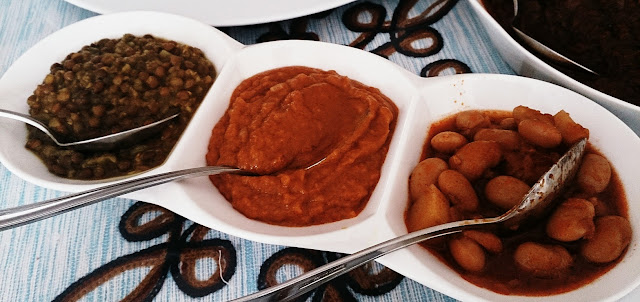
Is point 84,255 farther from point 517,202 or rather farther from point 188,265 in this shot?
point 517,202

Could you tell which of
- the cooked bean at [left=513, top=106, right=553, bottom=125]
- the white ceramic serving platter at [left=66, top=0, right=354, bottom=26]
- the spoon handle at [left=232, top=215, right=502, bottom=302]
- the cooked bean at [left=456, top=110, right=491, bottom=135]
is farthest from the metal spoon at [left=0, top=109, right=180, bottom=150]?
Answer: the cooked bean at [left=513, top=106, right=553, bottom=125]

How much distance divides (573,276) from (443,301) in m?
0.31

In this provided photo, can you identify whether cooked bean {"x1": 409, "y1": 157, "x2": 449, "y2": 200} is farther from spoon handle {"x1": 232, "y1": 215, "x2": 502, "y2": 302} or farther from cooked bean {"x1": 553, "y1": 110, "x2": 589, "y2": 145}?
cooked bean {"x1": 553, "y1": 110, "x2": 589, "y2": 145}

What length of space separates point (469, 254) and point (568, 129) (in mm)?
471

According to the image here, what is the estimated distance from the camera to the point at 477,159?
4.00 feet

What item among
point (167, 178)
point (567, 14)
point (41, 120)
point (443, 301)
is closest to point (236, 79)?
point (167, 178)

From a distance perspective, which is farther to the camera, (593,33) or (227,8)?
(227,8)

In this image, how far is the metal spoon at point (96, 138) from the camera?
1.40 meters

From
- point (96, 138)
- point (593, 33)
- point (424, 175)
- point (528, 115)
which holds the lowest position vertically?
point (96, 138)

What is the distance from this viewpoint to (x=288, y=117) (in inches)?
54.2

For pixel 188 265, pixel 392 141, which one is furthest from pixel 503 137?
pixel 188 265

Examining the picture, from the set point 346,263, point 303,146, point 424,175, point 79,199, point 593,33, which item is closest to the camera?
point 346,263

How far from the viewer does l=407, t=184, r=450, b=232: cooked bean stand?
1156 mm

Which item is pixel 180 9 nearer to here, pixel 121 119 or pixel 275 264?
pixel 121 119
